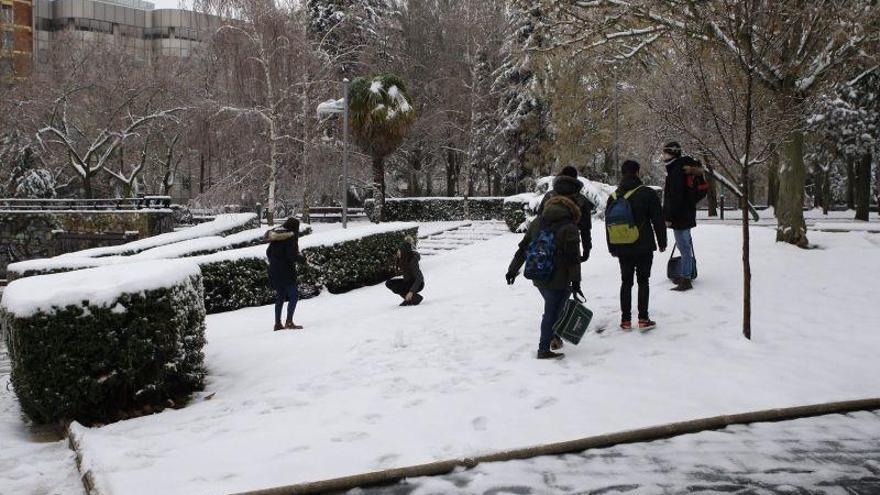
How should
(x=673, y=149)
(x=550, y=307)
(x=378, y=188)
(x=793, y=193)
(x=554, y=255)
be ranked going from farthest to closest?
1. (x=378, y=188)
2. (x=793, y=193)
3. (x=673, y=149)
4. (x=550, y=307)
5. (x=554, y=255)

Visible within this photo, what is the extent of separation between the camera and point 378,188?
32.1m

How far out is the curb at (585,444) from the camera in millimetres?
4039

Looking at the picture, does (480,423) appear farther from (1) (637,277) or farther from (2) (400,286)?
(2) (400,286)

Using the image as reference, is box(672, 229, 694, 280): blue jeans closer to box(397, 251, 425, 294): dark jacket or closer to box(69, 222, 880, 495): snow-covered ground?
box(69, 222, 880, 495): snow-covered ground

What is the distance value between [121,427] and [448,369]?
2.86 metres

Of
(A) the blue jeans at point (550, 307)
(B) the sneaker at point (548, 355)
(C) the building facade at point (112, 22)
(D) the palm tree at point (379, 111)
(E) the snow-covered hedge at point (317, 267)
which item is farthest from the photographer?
(C) the building facade at point (112, 22)

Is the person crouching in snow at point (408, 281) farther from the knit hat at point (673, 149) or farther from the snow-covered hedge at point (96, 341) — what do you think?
the snow-covered hedge at point (96, 341)

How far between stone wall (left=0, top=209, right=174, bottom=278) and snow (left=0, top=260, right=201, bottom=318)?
2102 centimetres

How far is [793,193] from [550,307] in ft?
25.2

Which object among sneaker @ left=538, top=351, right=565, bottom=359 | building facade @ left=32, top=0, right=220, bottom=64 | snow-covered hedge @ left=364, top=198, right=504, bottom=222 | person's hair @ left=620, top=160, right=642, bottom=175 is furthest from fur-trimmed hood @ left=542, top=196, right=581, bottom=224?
building facade @ left=32, top=0, right=220, bottom=64

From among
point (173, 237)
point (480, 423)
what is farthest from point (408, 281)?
point (173, 237)

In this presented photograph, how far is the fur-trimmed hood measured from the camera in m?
6.44

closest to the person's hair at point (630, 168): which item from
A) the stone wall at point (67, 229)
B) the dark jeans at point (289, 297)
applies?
the dark jeans at point (289, 297)

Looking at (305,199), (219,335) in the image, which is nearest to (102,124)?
(305,199)
